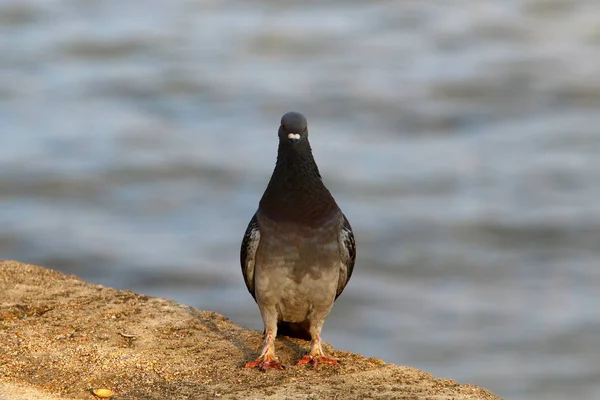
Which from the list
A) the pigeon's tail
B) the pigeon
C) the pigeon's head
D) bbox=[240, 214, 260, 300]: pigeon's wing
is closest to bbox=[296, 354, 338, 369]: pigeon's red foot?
the pigeon

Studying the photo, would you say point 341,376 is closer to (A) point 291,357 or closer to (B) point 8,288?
(A) point 291,357

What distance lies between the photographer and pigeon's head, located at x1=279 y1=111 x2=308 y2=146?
8023 mm

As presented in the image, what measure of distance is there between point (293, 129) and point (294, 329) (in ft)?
5.29

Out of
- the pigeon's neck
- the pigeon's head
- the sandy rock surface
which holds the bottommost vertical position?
the sandy rock surface

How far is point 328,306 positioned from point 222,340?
901 mm

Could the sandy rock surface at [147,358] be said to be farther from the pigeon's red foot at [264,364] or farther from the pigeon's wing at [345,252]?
the pigeon's wing at [345,252]

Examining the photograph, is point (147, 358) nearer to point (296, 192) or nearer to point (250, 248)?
point (250, 248)

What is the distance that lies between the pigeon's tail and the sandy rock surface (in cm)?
7

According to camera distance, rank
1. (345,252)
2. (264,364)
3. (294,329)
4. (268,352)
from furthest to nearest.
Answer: (294,329)
(345,252)
(268,352)
(264,364)

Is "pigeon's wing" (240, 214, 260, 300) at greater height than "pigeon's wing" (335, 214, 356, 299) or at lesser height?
lesser

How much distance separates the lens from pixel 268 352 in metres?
8.01

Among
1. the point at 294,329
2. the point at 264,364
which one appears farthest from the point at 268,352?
the point at 294,329

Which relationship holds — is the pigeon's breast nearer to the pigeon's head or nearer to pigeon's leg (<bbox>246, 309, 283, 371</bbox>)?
pigeon's leg (<bbox>246, 309, 283, 371</bbox>)

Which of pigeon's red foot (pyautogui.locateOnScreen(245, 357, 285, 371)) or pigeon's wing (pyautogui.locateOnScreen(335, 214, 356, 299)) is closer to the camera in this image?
pigeon's red foot (pyautogui.locateOnScreen(245, 357, 285, 371))
